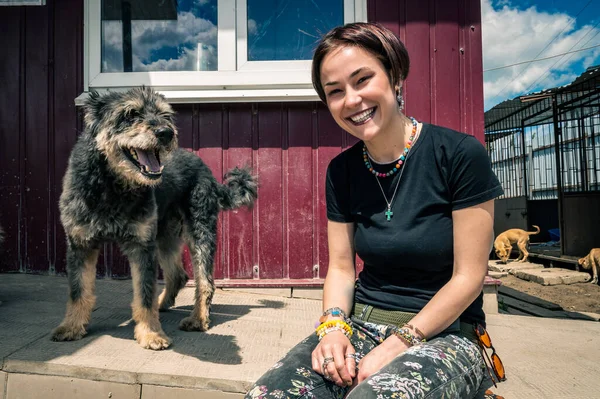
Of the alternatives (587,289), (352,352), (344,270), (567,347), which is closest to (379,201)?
(344,270)

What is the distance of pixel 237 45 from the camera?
4.93 m

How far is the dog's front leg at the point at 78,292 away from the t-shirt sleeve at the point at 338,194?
191 cm

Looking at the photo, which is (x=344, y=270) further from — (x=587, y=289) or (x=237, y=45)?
(x=587, y=289)

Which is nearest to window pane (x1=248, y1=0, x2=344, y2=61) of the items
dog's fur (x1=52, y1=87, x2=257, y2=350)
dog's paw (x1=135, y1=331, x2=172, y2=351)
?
dog's fur (x1=52, y1=87, x2=257, y2=350)

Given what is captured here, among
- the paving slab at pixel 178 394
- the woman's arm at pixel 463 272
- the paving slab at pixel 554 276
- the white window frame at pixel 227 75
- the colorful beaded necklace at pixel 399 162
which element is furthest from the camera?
the paving slab at pixel 554 276

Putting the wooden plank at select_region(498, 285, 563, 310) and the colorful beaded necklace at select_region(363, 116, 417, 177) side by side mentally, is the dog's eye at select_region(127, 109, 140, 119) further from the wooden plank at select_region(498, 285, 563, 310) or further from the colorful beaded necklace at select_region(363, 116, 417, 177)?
the wooden plank at select_region(498, 285, 563, 310)

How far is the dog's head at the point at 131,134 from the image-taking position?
2979 mm

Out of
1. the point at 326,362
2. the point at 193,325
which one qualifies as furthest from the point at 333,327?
the point at 193,325

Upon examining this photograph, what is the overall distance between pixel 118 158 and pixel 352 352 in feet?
6.74

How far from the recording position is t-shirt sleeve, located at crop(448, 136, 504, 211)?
5.60ft

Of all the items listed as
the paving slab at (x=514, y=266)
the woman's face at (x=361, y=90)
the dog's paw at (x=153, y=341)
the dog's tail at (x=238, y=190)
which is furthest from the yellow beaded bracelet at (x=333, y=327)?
the paving slab at (x=514, y=266)

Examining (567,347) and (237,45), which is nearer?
(567,347)

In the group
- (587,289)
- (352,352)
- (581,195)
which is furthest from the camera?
(581,195)

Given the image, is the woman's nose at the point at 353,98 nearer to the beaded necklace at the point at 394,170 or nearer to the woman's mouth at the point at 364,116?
the woman's mouth at the point at 364,116
